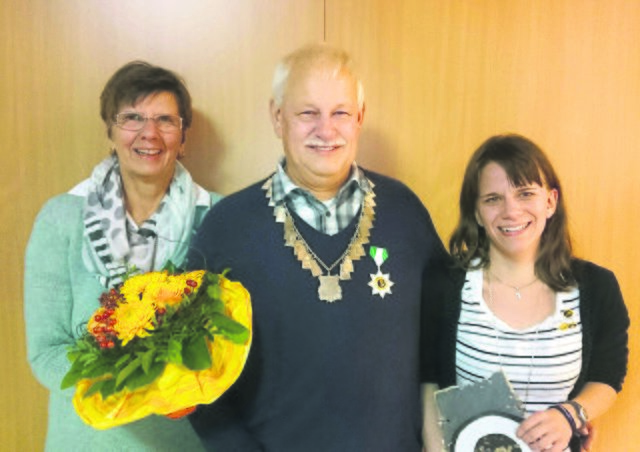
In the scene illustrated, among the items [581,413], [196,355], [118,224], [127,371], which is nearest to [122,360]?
[127,371]

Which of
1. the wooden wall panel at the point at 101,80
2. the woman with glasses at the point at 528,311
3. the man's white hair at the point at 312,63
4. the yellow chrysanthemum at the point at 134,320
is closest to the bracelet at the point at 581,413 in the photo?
the woman with glasses at the point at 528,311

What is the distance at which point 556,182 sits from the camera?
1524mm

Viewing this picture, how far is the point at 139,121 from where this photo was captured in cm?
164

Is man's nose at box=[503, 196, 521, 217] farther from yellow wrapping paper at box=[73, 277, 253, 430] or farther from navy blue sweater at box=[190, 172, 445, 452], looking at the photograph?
yellow wrapping paper at box=[73, 277, 253, 430]

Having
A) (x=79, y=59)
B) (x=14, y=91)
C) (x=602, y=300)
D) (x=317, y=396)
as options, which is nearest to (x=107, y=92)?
(x=79, y=59)

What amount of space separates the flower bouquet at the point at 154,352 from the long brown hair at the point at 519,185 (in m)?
0.75

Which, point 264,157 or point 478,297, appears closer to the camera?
point 478,297

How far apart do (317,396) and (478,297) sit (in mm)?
527

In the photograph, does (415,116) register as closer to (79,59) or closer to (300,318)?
(300,318)

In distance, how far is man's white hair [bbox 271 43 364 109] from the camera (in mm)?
1449

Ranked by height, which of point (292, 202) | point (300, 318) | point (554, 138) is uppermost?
point (554, 138)

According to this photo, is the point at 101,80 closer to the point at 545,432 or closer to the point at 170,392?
the point at 170,392

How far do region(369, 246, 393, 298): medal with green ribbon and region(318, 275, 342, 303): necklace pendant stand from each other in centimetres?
9

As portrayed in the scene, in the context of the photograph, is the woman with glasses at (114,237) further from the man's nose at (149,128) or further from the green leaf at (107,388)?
the green leaf at (107,388)
